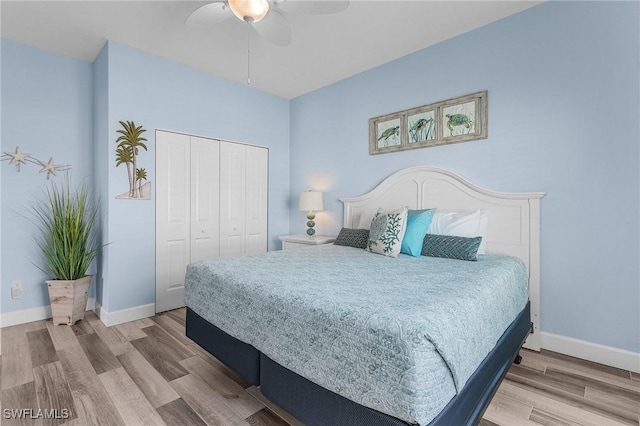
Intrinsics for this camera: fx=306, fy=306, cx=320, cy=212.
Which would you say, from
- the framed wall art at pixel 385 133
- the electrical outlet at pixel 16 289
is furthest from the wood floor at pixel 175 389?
the framed wall art at pixel 385 133

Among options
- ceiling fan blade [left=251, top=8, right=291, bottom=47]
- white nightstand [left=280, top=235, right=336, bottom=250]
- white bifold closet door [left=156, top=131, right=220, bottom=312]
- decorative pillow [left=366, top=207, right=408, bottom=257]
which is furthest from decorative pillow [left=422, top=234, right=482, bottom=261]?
white bifold closet door [left=156, top=131, right=220, bottom=312]

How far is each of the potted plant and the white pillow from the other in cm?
331

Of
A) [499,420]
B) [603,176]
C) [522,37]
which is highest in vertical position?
[522,37]

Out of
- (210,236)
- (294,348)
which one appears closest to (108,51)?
(210,236)

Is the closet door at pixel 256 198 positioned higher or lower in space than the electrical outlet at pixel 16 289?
higher

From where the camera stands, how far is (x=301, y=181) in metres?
4.33

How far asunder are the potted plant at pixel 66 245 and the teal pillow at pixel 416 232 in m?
2.98

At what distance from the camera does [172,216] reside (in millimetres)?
3326

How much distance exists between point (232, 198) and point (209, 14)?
2.17 metres

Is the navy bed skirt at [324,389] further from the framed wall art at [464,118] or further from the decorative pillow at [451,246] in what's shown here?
the framed wall art at [464,118]

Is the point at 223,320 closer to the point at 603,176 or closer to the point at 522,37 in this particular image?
the point at 603,176

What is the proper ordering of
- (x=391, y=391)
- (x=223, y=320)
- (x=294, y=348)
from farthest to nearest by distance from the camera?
(x=223, y=320) → (x=294, y=348) → (x=391, y=391)

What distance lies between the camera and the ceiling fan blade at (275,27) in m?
2.01

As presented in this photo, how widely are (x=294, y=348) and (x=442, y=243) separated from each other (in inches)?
62.0
